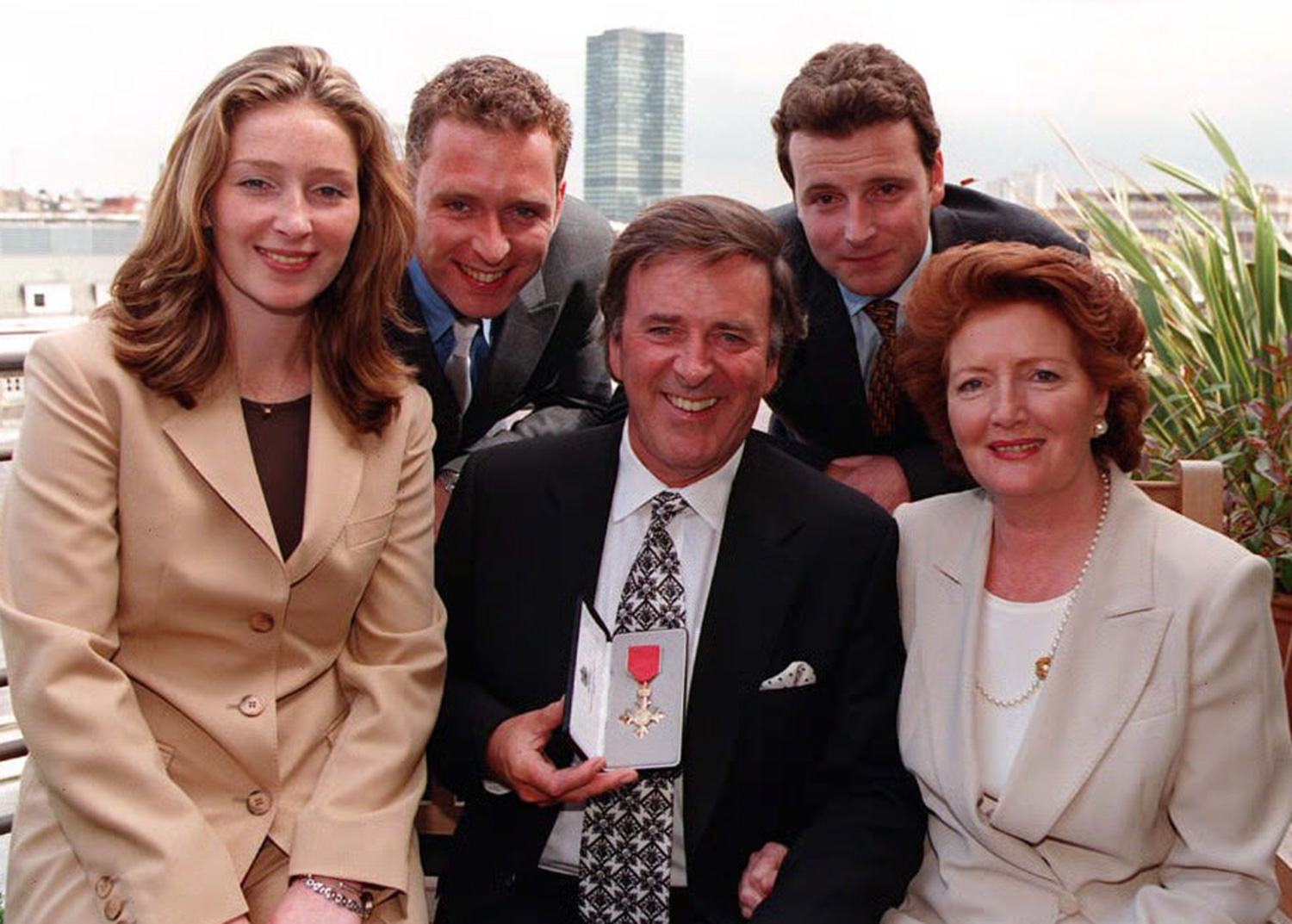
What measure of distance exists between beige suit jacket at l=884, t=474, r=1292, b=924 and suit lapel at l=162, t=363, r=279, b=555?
0.99 meters

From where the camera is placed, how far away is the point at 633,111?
3.89m

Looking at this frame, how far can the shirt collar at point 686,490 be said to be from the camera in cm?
207

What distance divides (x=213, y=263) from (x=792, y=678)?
3.32ft

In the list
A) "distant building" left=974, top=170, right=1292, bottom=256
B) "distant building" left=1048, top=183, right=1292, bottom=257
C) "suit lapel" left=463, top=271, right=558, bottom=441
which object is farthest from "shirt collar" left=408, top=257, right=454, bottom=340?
"distant building" left=1048, top=183, right=1292, bottom=257

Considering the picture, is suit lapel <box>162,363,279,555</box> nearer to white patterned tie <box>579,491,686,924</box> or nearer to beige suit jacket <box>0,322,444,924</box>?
beige suit jacket <box>0,322,444,924</box>

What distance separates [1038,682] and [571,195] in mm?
1546

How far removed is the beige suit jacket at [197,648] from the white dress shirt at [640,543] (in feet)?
0.74

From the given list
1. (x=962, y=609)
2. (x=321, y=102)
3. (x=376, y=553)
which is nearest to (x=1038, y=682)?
(x=962, y=609)

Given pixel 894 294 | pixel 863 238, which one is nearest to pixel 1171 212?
pixel 894 294

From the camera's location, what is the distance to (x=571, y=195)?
2.96 metres

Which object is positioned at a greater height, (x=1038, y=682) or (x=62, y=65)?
(x=62, y=65)

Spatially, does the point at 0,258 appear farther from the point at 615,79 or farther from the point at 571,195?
the point at 615,79

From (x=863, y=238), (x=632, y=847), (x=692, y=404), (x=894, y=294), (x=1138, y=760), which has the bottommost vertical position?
(x=632, y=847)

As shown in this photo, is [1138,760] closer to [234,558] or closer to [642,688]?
[642,688]
